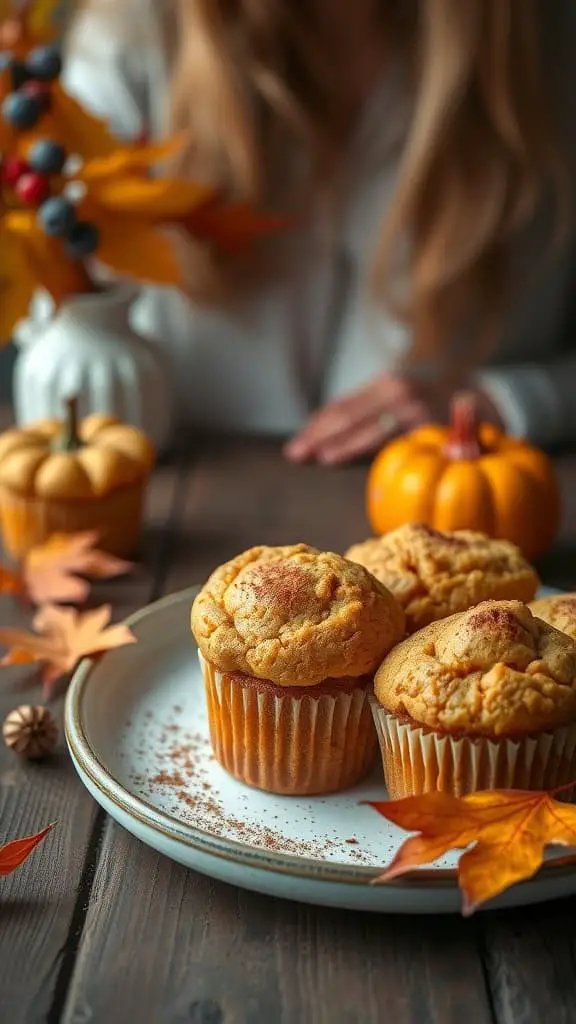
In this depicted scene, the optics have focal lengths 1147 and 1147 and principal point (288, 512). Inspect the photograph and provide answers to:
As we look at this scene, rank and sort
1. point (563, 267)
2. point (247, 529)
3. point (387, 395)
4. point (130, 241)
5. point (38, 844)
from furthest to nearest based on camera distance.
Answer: point (563, 267), point (387, 395), point (130, 241), point (247, 529), point (38, 844)

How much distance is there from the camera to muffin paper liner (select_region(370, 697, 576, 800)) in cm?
85

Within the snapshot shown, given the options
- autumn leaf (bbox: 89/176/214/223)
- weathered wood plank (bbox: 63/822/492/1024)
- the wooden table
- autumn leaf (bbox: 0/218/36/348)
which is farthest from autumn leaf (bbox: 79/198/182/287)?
weathered wood plank (bbox: 63/822/492/1024)

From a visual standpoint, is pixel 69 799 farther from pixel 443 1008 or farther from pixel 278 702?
pixel 443 1008

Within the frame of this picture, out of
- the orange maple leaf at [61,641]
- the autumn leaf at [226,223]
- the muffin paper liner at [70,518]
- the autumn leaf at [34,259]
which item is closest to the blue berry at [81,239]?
the autumn leaf at [34,259]

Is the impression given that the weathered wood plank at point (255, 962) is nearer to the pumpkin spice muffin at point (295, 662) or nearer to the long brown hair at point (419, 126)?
the pumpkin spice muffin at point (295, 662)

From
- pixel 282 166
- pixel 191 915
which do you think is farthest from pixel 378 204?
pixel 191 915

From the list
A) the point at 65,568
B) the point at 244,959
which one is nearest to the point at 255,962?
the point at 244,959

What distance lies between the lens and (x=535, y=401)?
198 cm

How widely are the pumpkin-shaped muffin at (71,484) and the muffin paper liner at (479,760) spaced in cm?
63

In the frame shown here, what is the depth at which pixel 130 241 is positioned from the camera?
1694 mm

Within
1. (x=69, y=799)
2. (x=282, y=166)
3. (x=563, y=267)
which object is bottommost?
(x=563, y=267)

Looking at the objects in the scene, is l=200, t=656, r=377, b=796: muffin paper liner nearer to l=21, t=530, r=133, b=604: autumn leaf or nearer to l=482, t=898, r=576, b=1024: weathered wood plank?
l=482, t=898, r=576, b=1024: weathered wood plank

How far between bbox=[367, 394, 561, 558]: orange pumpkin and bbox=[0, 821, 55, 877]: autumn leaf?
0.71m

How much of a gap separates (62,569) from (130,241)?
57 centimetres
